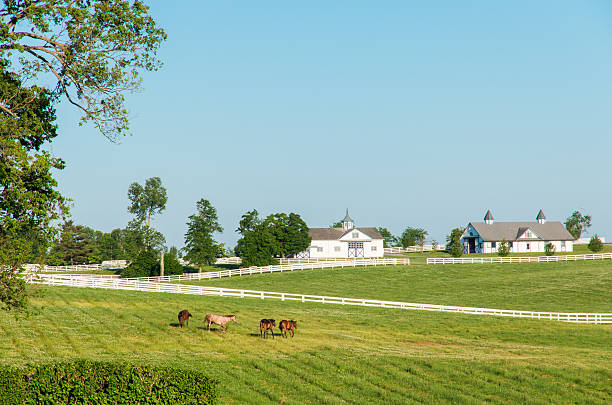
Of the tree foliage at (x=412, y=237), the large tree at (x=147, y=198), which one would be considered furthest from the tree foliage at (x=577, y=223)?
the large tree at (x=147, y=198)

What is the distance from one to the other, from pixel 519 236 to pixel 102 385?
335 feet

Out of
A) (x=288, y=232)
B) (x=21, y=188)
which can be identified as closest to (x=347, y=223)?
(x=288, y=232)

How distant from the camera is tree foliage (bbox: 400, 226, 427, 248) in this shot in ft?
492

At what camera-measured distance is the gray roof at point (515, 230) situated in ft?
355

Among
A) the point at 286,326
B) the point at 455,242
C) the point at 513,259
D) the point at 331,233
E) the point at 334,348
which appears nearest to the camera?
the point at 334,348

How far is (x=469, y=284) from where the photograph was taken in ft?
219

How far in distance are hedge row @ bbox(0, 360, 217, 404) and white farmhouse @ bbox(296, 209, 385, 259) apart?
8830 centimetres

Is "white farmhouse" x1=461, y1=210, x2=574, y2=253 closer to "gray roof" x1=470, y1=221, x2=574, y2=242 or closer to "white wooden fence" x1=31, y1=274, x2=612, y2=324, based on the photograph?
"gray roof" x1=470, y1=221, x2=574, y2=242

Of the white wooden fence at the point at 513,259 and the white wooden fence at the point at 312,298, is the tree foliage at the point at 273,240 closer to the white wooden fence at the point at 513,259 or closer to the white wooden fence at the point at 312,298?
the white wooden fence at the point at 513,259

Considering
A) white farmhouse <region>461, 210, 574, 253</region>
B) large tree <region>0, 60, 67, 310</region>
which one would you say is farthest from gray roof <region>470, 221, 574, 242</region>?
large tree <region>0, 60, 67, 310</region>

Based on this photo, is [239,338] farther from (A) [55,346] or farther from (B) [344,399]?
(B) [344,399]

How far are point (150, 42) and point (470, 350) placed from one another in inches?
785

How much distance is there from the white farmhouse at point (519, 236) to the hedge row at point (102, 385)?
98.9m

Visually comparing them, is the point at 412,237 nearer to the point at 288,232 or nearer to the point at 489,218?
the point at 489,218
